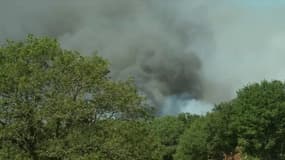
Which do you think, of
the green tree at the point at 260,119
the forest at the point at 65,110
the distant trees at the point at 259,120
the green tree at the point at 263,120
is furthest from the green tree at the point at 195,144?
the forest at the point at 65,110

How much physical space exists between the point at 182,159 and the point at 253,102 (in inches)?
1376

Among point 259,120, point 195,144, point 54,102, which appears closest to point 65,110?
point 54,102

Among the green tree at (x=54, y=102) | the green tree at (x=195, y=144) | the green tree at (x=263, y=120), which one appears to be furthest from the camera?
the green tree at (x=195, y=144)

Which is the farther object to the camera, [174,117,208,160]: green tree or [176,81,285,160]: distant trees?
[174,117,208,160]: green tree

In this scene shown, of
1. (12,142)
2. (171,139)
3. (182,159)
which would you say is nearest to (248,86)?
(182,159)

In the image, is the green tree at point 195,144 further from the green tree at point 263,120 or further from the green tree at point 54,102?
the green tree at point 54,102

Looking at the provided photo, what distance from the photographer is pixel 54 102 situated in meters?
38.0

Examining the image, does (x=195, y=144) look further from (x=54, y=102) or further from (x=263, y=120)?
(x=54, y=102)

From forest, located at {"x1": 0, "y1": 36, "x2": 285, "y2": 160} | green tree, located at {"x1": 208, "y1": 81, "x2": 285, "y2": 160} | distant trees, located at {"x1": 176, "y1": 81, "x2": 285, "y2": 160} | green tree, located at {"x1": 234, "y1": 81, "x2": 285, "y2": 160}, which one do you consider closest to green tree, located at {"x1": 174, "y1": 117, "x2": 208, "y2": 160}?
distant trees, located at {"x1": 176, "y1": 81, "x2": 285, "y2": 160}

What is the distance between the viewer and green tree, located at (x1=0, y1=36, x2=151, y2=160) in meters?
37.3

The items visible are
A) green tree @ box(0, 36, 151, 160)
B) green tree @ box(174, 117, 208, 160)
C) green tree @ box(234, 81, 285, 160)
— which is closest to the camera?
green tree @ box(0, 36, 151, 160)

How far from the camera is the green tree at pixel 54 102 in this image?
3734 centimetres

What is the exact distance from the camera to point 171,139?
150500 mm

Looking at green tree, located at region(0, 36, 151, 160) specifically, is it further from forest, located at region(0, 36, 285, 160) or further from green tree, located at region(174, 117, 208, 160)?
green tree, located at region(174, 117, 208, 160)
